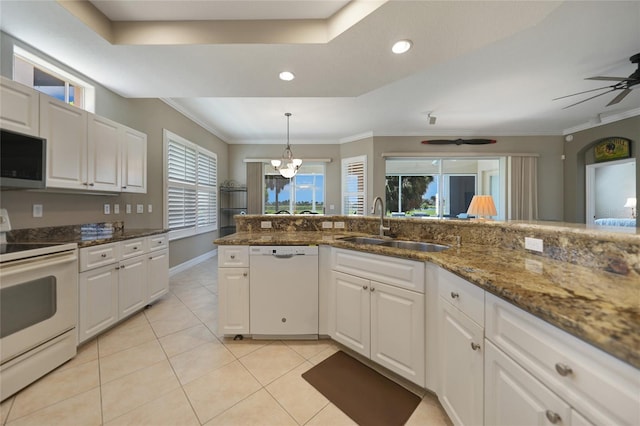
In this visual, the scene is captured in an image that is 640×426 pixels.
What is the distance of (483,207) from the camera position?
9.75 feet

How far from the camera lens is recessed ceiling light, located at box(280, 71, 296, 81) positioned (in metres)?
2.38

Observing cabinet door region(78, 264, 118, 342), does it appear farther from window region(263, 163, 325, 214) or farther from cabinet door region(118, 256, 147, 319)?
window region(263, 163, 325, 214)

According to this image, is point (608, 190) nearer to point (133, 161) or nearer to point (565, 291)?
point (565, 291)

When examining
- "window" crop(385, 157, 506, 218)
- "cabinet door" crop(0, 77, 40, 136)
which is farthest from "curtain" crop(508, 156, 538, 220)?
"cabinet door" crop(0, 77, 40, 136)

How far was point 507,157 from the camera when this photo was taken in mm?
5281

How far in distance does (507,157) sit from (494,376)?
592 cm

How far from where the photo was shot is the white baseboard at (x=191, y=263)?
386cm

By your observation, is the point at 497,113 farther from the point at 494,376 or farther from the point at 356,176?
the point at 494,376

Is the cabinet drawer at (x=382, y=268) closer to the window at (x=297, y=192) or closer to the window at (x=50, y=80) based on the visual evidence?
the window at (x=50, y=80)

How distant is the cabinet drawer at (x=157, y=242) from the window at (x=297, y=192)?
3425 millimetres

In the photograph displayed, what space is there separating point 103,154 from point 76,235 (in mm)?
853

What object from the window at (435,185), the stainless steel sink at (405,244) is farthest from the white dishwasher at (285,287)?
the window at (435,185)

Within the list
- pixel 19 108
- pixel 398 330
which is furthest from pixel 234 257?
pixel 19 108

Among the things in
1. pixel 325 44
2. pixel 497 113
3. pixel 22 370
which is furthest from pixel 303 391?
pixel 497 113
